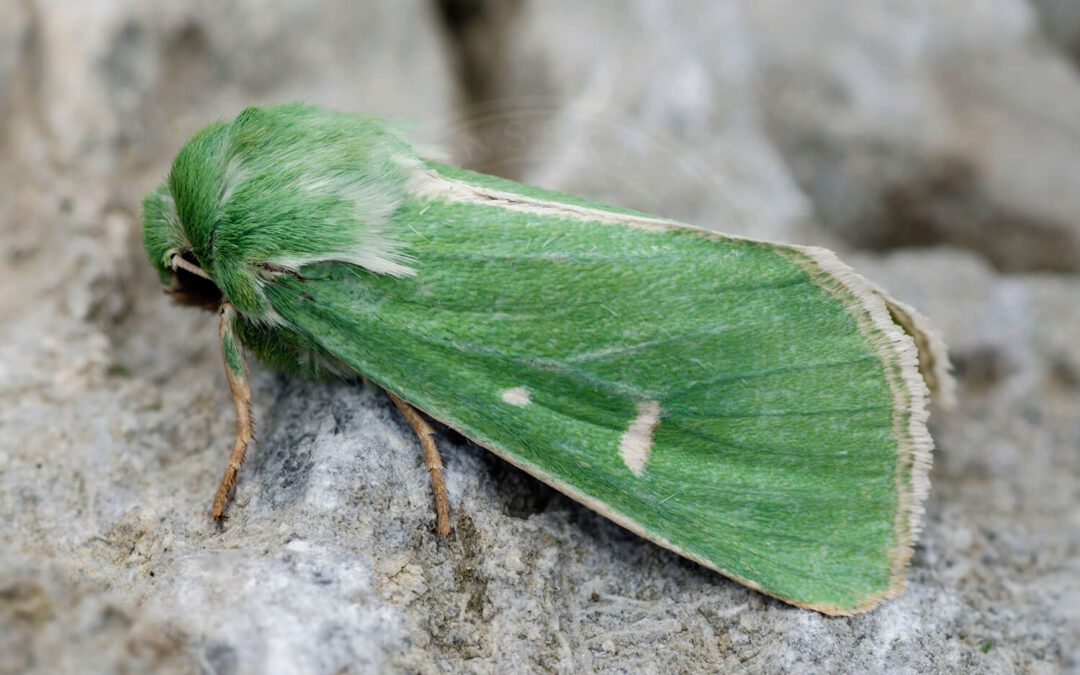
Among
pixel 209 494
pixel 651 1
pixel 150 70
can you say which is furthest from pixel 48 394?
pixel 651 1

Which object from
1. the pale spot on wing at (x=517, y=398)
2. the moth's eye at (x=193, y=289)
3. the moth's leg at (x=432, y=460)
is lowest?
the moth's leg at (x=432, y=460)

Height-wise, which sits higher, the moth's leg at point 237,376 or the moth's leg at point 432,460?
the moth's leg at point 237,376

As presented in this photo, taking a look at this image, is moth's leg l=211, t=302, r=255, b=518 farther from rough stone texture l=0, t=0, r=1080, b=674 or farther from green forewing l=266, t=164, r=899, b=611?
green forewing l=266, t=164, r=899, b=611

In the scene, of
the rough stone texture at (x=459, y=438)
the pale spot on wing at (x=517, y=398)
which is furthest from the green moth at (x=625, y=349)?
the rough stone texture at (x=459, y=438)

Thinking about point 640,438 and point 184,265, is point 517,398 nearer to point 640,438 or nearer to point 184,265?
point 640,438

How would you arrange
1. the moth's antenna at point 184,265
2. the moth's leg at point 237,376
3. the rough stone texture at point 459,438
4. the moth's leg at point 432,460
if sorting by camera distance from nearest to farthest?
the rough stone texture at point 459,438
the moth's leg at point 432,460
the moth's leg at point 237,376
the moth's antenna at point 184,265

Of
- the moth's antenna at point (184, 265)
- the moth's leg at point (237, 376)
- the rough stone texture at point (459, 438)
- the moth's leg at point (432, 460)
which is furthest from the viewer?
the moth's antenna at point (184, 265)

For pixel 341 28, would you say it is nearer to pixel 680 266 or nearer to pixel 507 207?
pixel 507 207

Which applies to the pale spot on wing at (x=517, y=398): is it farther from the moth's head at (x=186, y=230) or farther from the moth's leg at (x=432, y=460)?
the moth's head at (x=186, y=230)
